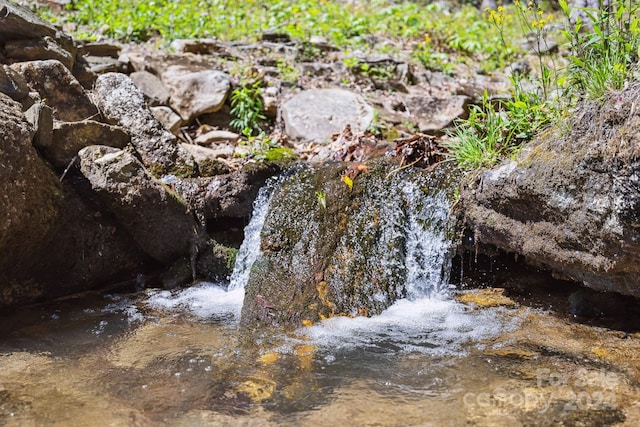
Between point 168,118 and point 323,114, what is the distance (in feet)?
6.41

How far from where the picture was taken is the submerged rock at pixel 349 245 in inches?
171

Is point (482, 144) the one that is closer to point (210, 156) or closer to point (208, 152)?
point (210, 156)

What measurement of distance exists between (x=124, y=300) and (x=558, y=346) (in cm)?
349

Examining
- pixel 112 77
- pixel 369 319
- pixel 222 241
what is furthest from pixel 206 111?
pixel 369 319

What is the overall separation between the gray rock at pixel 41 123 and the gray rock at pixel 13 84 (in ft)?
1.06

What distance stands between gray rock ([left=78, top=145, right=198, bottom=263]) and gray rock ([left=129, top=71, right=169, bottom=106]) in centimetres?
218

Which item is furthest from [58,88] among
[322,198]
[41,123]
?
[322,198]

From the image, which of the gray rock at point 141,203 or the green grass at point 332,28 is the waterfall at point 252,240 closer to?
the gray rock at point 141,203

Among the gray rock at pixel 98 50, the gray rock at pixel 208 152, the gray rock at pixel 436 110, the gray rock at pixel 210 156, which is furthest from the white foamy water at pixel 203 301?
the gray rock at pixel 98 50

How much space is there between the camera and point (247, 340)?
12.4 ft

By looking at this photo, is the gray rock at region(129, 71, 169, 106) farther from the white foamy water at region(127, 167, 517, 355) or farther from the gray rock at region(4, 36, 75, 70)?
the white foamy water at region(127, 167, 517, 355)

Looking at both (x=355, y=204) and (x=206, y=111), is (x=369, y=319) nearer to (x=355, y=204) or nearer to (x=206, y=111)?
(x=355, y=204)

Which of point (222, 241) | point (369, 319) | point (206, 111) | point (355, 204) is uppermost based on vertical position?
point (206, 111)

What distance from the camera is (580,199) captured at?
3.59 meters
